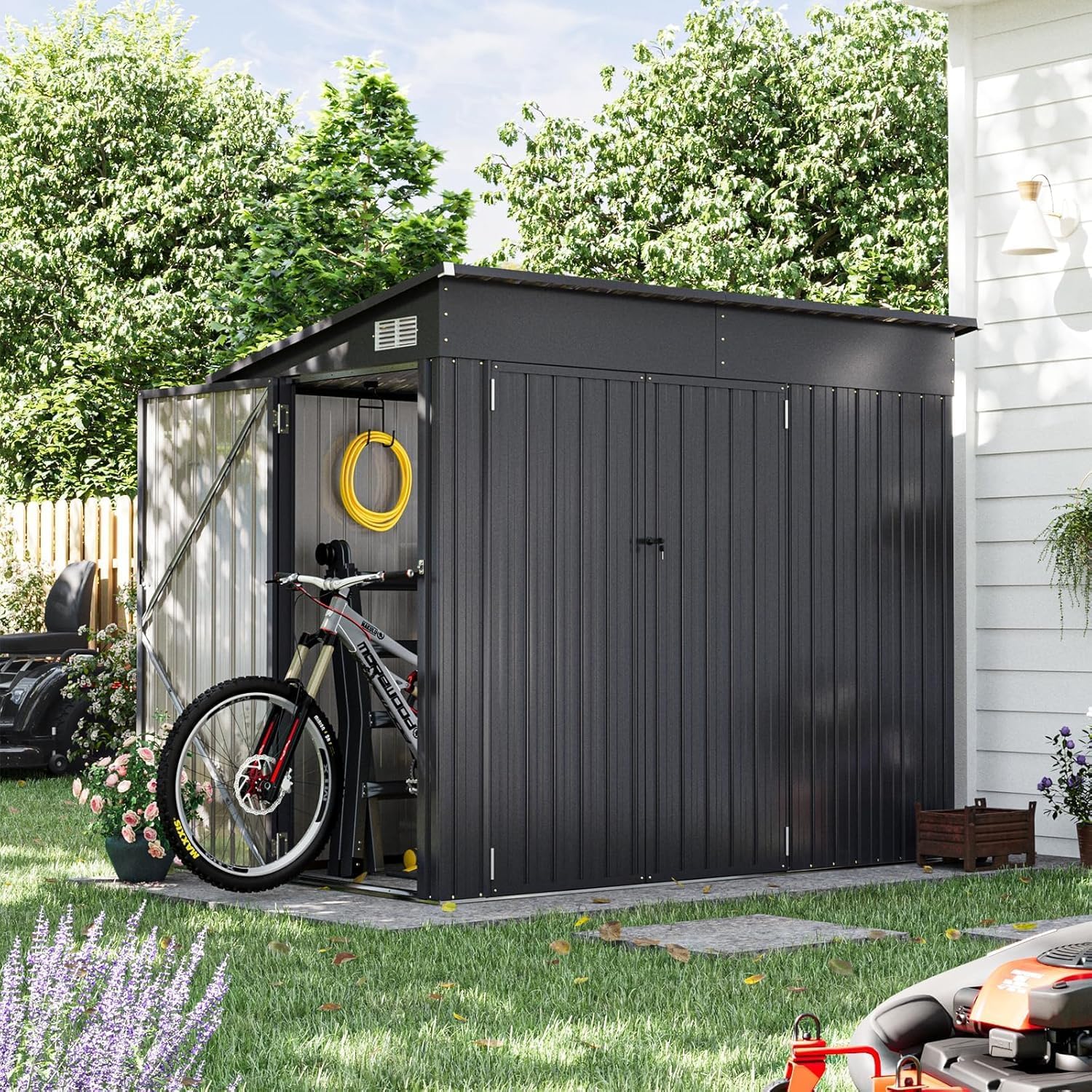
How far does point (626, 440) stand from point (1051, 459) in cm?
233

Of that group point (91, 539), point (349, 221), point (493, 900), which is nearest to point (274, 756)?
point (493, 900)

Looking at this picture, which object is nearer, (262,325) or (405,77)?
(262,325)

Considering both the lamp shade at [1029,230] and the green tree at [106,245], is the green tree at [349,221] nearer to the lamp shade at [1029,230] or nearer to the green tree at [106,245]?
the lamp shade at [1029,230]

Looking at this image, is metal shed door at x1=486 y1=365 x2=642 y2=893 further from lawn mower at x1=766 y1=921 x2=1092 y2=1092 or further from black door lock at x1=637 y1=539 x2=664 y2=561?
lawn mower at x1=766 y1=921 x2=1092 y2=1092

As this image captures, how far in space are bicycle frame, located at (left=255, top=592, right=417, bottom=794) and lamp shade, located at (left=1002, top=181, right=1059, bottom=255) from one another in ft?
11.1

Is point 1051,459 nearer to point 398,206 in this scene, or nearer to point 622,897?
point 622,897

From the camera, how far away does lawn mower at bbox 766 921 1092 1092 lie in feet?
7.89

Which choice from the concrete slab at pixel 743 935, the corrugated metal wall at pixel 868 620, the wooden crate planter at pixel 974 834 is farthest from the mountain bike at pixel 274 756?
the wooden crate planter at pixel 974 834

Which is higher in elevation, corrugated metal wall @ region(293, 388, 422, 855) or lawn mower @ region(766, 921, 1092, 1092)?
corrugated metal wall @ region(293, 388, 422, 855)

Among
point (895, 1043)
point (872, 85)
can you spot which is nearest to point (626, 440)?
point (895, 1043)

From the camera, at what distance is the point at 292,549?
732cm

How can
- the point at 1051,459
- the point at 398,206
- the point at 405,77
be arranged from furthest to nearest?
the point at 405,77 < the point at 398,206 < the point at 1051,459

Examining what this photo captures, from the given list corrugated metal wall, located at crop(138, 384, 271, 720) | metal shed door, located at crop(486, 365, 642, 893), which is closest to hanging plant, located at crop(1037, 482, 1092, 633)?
metal shed door, located at crop(486, 365, 642, 893)

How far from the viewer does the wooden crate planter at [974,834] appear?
7574 millimetres
